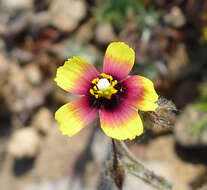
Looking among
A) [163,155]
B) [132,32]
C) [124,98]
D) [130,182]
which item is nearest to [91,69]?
[124,98]

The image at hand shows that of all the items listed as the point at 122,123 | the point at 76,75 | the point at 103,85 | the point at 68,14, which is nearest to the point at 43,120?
the point at 68,14

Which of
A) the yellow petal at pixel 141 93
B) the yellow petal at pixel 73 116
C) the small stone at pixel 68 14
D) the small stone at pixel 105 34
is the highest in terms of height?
the yellow petal at pixel 73 116

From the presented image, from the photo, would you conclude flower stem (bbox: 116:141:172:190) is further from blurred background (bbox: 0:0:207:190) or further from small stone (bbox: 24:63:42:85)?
small stone (bbox: 24:63:42:85)

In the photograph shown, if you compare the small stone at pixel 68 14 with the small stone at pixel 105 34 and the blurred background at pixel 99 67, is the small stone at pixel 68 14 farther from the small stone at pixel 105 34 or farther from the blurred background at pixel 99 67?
the small stone at pixel 105 34

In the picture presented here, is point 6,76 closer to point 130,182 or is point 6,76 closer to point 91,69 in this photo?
point 130,182

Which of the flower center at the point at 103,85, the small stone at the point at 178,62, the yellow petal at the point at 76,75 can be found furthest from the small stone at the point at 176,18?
the flower center at the point at 103,85

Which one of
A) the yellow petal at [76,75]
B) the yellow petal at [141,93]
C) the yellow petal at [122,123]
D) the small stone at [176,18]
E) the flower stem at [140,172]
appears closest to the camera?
the yellow petal at [122,123]
